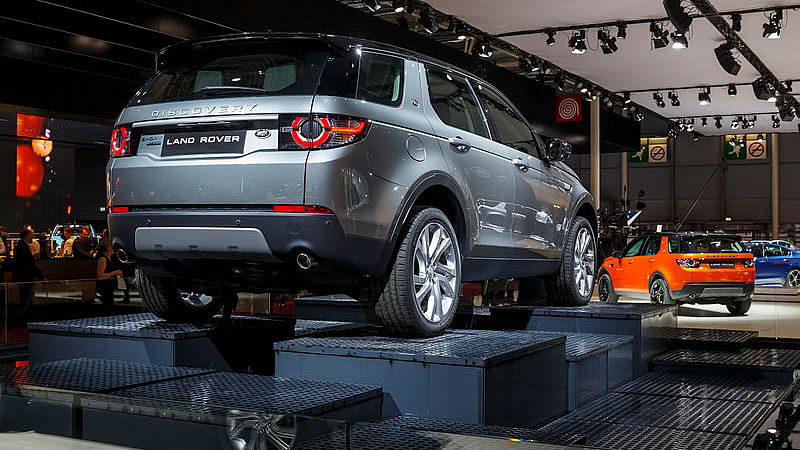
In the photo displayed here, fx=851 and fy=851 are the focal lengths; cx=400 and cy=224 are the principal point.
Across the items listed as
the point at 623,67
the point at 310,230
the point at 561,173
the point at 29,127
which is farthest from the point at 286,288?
the point at 29,127

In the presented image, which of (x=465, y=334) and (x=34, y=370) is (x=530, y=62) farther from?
(x=34, y=370)

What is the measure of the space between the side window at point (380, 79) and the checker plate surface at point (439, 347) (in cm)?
108

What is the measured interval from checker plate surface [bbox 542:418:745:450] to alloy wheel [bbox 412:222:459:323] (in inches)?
30.2

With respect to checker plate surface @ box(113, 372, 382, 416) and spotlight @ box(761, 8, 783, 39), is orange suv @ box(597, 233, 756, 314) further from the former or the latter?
checker plate surface @ box(113, 372, 382, 416)

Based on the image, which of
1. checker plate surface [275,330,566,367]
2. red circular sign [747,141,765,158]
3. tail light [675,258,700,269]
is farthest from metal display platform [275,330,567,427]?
red circular sign [747,141,765,158]

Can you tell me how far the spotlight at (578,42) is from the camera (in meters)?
12.8

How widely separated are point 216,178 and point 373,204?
66 centimetres

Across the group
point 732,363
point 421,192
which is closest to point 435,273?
point 421,192

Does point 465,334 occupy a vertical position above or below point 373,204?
below

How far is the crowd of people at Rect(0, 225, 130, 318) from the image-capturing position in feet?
22.4

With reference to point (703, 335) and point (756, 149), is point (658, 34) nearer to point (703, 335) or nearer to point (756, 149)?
point (703, 335)

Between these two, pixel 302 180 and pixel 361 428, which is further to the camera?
pixel 302 180

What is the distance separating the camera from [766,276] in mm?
15016

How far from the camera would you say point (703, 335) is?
20.9ft
